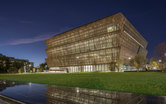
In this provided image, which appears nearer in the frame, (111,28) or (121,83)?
(121,83)

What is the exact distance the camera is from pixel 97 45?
7494 cm

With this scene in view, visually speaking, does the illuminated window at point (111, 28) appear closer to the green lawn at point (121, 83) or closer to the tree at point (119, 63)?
the tree at point (119, 63)

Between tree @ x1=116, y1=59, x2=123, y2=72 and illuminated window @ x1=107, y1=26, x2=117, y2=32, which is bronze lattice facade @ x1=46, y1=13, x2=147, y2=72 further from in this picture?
tree @ x1=116, y1=59, x2=123, y2=72

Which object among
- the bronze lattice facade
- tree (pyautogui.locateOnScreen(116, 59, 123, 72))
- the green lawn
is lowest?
the green lawn

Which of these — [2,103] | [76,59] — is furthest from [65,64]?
[2,103]

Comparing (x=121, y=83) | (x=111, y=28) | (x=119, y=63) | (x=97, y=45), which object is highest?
(x=111, y=28)

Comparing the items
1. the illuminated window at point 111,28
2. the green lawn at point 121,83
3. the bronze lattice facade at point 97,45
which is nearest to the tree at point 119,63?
the bronze lattice facade at point 97,45

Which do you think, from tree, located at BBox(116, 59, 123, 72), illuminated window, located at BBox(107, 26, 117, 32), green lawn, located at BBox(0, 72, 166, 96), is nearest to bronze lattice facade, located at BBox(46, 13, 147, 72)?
illuminated window, located at BBox(107, 26, 117, 32)

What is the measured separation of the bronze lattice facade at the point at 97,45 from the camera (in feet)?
214

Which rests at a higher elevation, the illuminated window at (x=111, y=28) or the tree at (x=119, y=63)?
the illuminated window at (x=111, y=28)

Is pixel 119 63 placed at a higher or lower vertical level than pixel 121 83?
higher

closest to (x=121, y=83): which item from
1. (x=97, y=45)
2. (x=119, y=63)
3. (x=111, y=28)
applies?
(x=119, y=63)

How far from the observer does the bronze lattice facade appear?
6538 centimetres

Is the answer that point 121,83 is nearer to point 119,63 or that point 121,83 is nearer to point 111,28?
point 119,63
